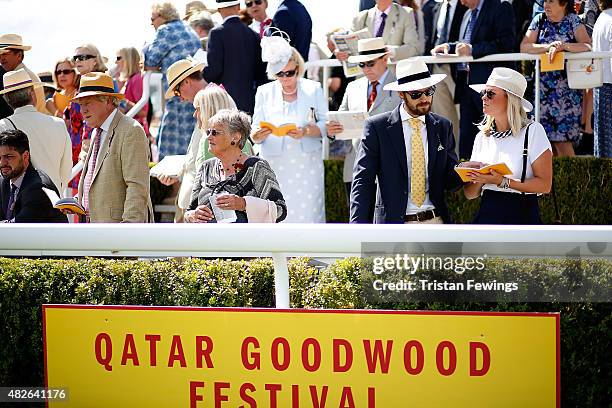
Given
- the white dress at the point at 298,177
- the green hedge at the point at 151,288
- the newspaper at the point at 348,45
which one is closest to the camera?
the green hedge at the point at 151,288

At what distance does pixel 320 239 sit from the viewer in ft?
11.8

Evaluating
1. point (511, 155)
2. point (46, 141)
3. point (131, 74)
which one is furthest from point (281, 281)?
point (131, 74)

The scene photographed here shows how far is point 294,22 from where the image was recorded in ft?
29.5

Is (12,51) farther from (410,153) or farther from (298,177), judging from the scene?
(410,153)

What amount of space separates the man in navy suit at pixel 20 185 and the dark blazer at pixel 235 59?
2681 millimetres

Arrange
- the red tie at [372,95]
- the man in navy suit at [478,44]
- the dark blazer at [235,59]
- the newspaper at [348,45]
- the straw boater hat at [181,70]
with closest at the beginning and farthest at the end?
1. the straw boater hat at [181,70]
2. the red tie at [372,95]
3. the man in navy suit at [478,44]
4. the newspaper at [348,45]
5. the dark blazer at [235,59]

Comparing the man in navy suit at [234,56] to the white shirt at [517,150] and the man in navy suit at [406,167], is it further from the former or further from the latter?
the white shirt at [517,150]

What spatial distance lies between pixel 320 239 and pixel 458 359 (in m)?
0.61

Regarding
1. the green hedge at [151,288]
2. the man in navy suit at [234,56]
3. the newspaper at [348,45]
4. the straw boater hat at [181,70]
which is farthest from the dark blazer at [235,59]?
the green hedge at [151,288]

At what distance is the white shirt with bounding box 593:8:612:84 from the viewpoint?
329 inches

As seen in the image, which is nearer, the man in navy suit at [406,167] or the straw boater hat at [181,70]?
the man in navy suit at [406,167]

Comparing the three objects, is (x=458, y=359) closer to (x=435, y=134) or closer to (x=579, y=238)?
(x=579, y=238)

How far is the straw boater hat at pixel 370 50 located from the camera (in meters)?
7.94

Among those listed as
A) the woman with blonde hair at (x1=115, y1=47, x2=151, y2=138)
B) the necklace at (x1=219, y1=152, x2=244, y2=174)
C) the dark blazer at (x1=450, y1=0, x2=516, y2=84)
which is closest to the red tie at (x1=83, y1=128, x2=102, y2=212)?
the necklace at (x1=219, y1=152, x2=244, y2=174)
